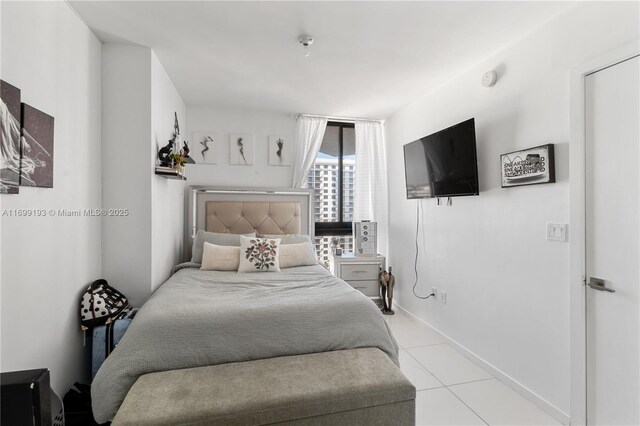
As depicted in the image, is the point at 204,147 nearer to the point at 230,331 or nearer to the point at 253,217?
the point at 253,217

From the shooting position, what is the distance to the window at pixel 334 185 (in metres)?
4.45

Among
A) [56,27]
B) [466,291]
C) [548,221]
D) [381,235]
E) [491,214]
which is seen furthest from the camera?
[381,235]

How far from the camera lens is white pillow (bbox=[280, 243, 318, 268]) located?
10.9 feet

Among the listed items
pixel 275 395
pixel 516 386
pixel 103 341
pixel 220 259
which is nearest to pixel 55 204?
pixel 103 341

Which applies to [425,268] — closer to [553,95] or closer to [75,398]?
[553,95]

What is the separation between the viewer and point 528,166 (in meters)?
2.21

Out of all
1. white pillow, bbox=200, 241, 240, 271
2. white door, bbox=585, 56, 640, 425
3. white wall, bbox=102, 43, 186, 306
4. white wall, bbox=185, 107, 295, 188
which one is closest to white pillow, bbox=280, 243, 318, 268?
white pillow, bbox=200, 241, 240, 271

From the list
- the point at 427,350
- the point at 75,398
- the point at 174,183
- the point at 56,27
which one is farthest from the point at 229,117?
the point at 427,350

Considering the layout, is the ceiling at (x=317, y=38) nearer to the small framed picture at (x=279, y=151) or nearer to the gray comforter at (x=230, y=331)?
the small framed picture at (x=279, y=151)

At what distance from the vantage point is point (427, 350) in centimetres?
303

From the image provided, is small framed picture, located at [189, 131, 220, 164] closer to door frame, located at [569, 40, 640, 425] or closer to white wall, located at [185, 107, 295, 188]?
white wall, located at [185, 107, 295, 188]

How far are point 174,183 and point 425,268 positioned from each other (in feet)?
9.34

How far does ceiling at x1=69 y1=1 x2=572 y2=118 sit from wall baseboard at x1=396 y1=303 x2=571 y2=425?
8.19 feet

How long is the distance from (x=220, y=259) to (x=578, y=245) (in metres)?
2.80
